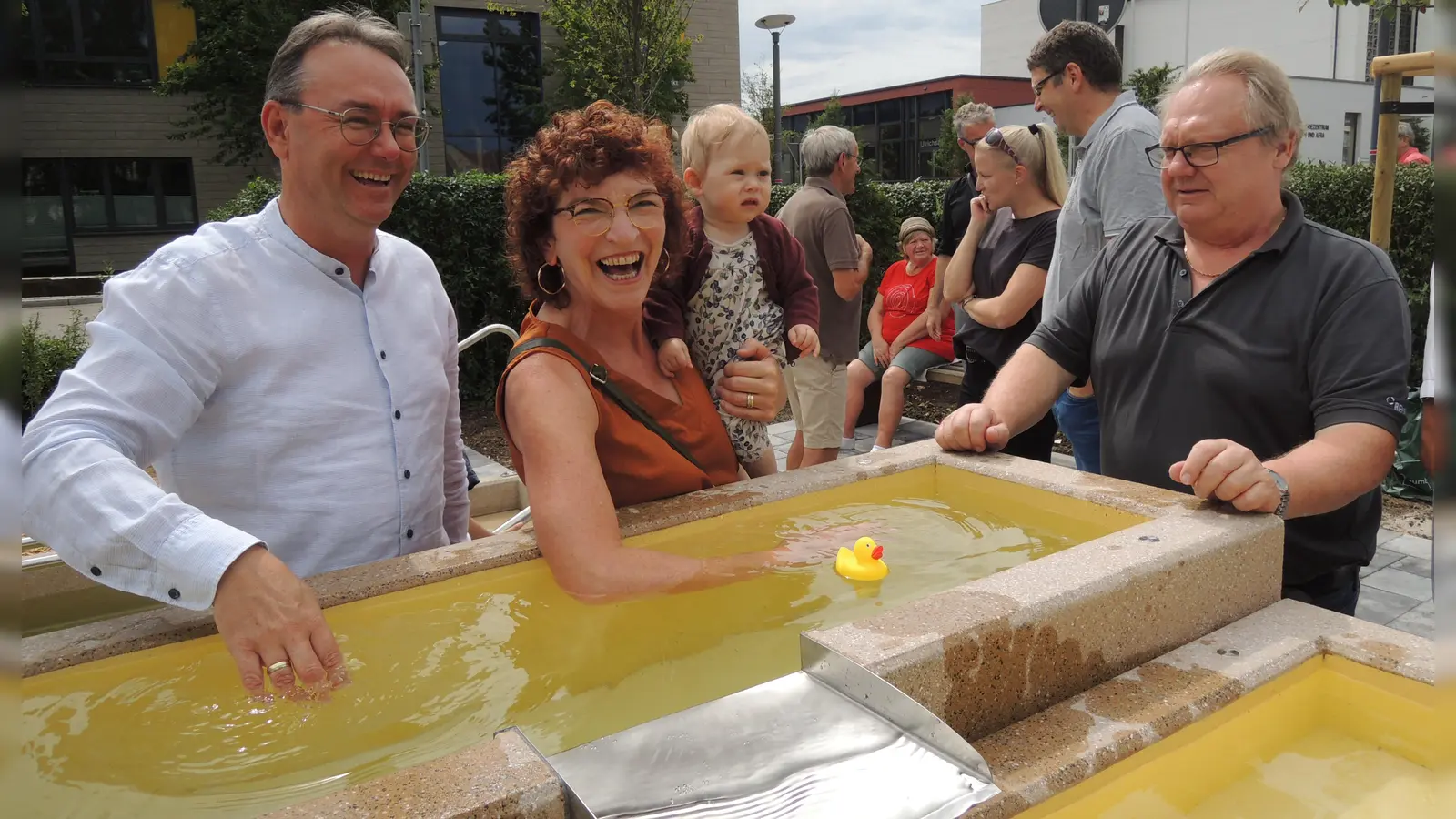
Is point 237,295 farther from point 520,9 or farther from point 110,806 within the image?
point 520,9

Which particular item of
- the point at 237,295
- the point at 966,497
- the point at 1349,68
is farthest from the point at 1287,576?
the point at 1349,68

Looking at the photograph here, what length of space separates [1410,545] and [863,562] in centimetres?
417


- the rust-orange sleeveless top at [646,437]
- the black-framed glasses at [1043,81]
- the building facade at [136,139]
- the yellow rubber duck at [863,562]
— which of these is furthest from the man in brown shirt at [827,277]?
the building facade at [136,139]

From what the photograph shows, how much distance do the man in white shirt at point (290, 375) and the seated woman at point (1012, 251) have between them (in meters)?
3.10

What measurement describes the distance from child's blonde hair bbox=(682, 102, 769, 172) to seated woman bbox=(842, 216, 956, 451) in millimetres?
Result: 3254

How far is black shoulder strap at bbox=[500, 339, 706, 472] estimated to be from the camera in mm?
2480

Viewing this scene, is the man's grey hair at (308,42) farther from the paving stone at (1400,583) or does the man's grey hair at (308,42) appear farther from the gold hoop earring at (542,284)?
the paving stone at (1400,583)

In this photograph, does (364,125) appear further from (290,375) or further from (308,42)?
(290,375)

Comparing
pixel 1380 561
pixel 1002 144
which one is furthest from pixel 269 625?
pixel 1380 561

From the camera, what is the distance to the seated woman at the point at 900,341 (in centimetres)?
723

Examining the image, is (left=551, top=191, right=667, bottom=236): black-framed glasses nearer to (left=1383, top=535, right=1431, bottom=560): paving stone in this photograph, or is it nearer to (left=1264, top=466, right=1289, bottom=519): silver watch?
(left=1264, top=466, right=1289, bottom=519): silver watch

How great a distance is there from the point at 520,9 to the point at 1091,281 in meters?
20.7

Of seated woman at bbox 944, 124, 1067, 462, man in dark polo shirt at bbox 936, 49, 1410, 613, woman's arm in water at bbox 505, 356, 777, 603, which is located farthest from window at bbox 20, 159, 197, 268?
man in dark polo shirt at bbox 936, 49, 1410, 613

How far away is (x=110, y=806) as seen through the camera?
1.52 meters
